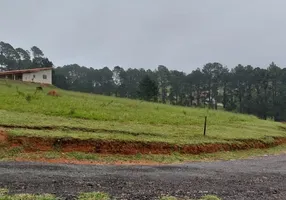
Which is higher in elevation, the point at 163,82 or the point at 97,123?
the point at 163,82

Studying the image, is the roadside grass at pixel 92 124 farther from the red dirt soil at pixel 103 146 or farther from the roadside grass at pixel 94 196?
the roadside grass at pixel 94 196

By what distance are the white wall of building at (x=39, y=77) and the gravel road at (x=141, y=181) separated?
4774 cm

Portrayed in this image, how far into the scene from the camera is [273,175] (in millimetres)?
15336

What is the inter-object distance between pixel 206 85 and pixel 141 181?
96.8m

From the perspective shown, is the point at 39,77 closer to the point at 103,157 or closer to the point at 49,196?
the point at 103,157

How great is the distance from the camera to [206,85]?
10688cm

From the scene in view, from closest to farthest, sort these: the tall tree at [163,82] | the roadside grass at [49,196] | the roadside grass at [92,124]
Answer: the roadside grass at [49,196]
the roadside grass at [92,124]
the tall tree at [163,82]

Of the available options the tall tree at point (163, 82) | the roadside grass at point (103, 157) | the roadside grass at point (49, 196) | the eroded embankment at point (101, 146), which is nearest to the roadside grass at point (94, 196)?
the roadside grass at point (49, 196)

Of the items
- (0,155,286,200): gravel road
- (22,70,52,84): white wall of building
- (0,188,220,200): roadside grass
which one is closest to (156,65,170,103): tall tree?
(22,70,52,84): white wall of building

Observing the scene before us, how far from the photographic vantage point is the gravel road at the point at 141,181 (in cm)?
1032

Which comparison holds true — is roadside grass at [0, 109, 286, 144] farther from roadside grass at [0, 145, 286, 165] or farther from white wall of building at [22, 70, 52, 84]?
white wall of building at [22, 70, 52, 84]

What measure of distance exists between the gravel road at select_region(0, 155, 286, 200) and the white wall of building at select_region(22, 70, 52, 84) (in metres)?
47.7

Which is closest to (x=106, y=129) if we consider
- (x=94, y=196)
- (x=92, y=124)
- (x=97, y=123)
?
(x=92, y=124)

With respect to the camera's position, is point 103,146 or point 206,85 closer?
point 103,146
